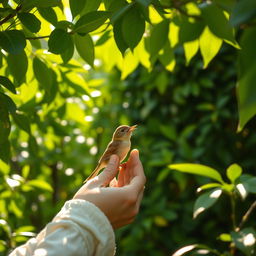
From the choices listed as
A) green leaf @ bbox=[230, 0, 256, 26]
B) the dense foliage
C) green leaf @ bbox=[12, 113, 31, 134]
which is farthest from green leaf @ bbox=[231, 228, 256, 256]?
green leaf @ bbox=[230, 0, 256, 26]

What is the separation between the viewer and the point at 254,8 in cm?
49

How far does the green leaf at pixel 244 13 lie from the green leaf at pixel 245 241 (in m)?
0.90

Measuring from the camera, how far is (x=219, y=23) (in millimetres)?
1092

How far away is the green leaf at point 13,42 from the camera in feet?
2.92

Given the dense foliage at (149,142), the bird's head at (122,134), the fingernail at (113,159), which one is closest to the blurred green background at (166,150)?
the dense foliage at (149,142)

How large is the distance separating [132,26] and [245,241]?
72 cm

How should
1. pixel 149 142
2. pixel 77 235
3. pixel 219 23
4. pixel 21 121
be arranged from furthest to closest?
pixel 149 142 → pixel 21 121 → pixel 219 23 → pixel 77 235

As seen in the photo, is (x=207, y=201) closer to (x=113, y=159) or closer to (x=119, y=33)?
(x=113, y=159)

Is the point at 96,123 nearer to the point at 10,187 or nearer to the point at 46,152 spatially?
the point at 46,152

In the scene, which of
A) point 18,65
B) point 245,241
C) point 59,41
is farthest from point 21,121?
point 245,241

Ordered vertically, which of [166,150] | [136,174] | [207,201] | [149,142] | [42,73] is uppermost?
[42,73]

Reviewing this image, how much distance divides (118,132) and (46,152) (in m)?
1.51

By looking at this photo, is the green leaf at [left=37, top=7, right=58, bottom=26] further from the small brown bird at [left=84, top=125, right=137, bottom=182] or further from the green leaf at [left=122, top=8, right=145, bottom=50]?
the small brown bird at [left=84, top=125, right=137, bottom=182]

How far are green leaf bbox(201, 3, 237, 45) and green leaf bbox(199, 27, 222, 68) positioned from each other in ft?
0.43
